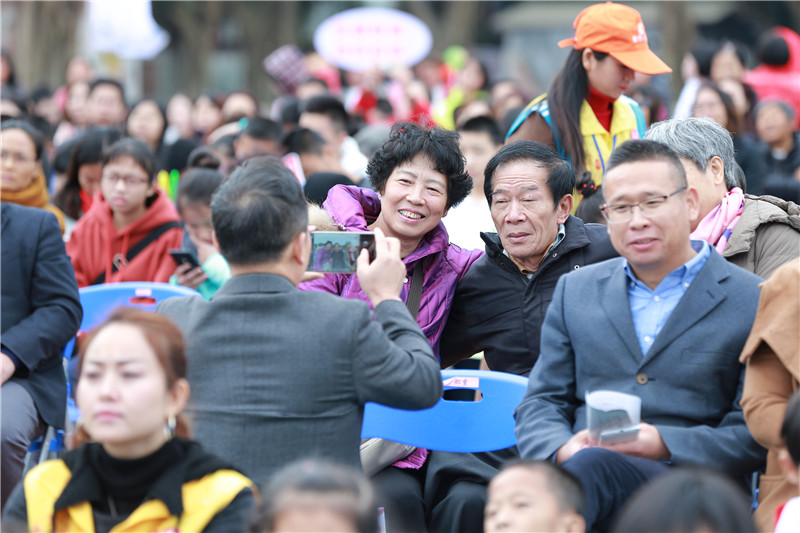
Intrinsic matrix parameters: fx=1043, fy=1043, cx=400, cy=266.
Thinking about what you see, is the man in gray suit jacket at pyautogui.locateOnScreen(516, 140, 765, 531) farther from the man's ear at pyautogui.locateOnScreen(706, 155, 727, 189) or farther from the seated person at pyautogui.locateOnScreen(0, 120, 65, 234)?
the seated person at pyautogui.locateOnScreen(0, 120, 65, 234)

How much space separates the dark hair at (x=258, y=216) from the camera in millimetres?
2900

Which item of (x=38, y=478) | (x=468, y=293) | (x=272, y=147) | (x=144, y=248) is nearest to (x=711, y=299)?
(x=468, y=293)

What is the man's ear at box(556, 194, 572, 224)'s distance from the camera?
405 centimetres

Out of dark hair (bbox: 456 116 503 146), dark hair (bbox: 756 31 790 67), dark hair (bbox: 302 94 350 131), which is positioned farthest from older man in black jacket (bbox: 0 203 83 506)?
dark hair (bbox: 756 31 790 67)

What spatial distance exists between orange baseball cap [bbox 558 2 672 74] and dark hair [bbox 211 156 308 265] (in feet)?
8.42

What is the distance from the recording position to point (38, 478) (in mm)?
2590

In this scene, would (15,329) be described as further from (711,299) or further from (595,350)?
(711,299)

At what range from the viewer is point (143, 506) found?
2.52m

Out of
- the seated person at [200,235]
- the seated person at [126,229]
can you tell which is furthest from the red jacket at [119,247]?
the seated person at [200,235]

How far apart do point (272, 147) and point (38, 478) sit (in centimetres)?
492

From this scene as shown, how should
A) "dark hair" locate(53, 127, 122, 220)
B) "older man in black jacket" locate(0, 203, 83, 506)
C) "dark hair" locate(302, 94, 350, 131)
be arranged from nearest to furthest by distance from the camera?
"older man in black jacket" locate(0, 203, 83, 506)
"dark hair" locate(53, 127, 122, 220)
"dark hair" locate(302, 94, 350, 131)

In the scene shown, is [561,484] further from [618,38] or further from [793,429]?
[618,38]

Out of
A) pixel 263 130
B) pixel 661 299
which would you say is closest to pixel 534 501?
pixel 661 299

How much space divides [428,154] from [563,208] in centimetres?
57
